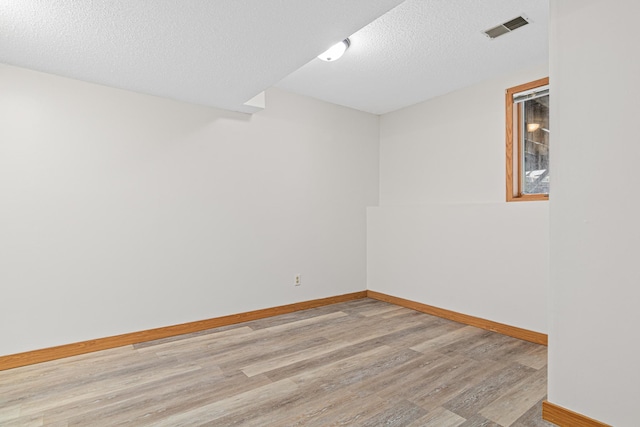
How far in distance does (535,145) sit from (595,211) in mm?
1895

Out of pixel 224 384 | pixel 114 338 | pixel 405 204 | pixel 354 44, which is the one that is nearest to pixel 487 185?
pixel 405 204

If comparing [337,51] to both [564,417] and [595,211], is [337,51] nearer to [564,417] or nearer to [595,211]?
[595,211]

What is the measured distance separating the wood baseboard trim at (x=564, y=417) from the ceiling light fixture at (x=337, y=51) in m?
2.61

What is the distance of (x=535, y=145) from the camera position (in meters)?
3.24

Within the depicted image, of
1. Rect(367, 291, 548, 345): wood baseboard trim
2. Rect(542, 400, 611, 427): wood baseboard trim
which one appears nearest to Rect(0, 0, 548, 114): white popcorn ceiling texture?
Rect(542, 400, 611, 427): wood baseboard trim

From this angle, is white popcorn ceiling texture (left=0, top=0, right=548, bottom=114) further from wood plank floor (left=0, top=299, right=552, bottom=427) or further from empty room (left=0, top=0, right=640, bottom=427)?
wood plank floor (left=0, top=299, right=552, bottom=427)

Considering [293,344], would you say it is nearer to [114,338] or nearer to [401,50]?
[114,338]

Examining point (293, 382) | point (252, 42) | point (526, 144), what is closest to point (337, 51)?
point (252, 42)

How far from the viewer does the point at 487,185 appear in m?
3.45

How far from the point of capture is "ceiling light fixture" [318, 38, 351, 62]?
2.68 meters

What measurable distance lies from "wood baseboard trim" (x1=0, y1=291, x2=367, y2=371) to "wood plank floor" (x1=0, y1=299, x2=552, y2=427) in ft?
0.21

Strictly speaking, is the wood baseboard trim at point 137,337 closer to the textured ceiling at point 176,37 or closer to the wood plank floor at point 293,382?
the wood plank floor at point 293,382

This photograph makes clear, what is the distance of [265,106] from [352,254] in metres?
2.03

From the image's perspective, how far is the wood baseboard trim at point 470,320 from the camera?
2908 mm
